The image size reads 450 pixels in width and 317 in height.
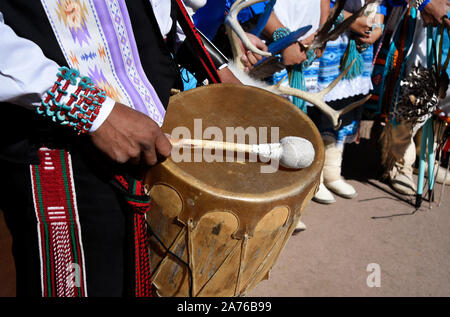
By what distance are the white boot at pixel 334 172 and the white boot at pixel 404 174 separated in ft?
1.30

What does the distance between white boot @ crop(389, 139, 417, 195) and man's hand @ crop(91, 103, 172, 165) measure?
2705 mm

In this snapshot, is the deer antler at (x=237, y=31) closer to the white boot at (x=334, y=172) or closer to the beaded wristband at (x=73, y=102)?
the beaded wristband at (x=73, y=102)

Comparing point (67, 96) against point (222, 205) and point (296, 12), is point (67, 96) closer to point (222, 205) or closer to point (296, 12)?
point (222, 205)

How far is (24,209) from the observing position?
0.93 metres

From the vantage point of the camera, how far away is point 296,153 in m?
1.02

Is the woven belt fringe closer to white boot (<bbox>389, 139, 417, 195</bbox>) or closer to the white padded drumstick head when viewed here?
the white padded drumstick head

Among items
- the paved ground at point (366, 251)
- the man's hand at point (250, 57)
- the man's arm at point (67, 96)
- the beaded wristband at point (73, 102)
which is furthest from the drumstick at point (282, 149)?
the paved ground at point (366, 251)

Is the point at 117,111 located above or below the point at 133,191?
above

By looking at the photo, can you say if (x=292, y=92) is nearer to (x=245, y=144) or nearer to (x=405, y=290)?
(x=245, y=144)

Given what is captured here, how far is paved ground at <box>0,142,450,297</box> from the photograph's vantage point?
6.51 feet

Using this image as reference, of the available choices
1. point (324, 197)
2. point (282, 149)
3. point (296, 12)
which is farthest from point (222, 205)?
point (324, 197)

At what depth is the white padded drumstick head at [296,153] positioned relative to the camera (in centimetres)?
102
